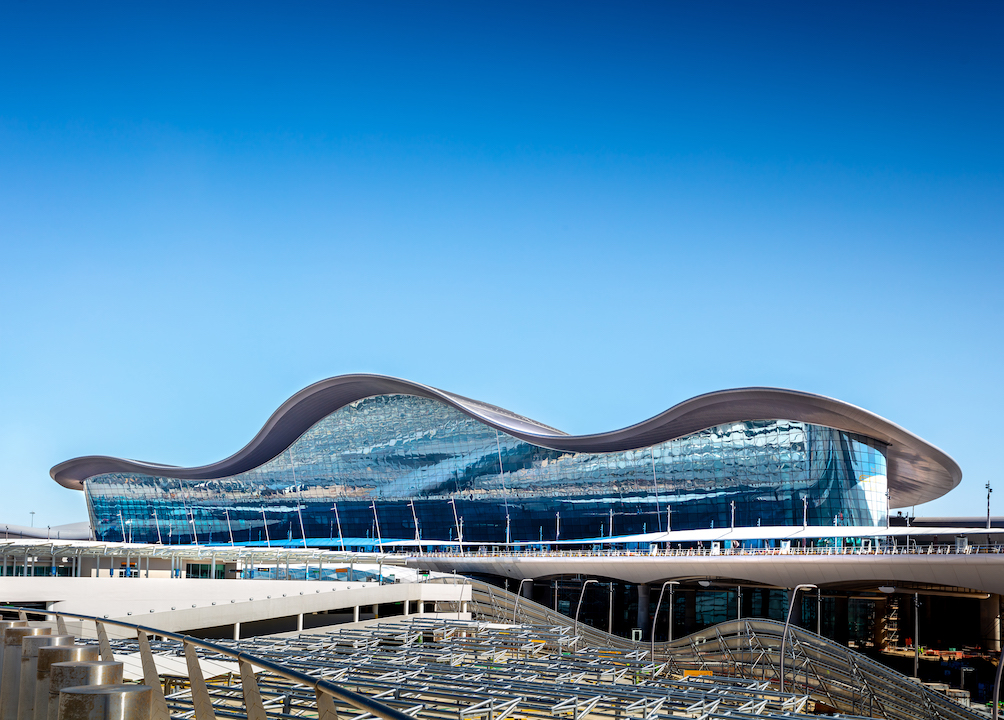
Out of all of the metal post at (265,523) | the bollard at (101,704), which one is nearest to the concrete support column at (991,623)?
the bollard at (101,704)

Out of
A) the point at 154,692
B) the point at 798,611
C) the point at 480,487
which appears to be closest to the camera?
the point at 154,692

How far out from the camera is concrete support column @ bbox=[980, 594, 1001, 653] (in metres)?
46.9

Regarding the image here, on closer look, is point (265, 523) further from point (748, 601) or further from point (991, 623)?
point (991, 623)

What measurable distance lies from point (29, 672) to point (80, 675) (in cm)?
115

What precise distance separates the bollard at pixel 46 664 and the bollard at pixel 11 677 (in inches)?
19.3

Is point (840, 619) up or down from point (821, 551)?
down

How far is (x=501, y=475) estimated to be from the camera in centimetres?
7225

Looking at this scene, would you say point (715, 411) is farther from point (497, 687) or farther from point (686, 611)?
point (497, 687)

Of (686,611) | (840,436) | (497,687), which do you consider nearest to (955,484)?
(840,436)

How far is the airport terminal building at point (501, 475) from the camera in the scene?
60.4m

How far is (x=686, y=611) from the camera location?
2420 inches

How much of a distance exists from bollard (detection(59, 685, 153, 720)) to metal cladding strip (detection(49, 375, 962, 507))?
185ft

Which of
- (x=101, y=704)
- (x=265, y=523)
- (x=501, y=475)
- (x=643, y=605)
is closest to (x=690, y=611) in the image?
(x=643, y=605)

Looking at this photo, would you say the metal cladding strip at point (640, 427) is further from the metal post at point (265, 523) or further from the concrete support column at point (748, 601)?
the concrete support column at point (748, 601)
